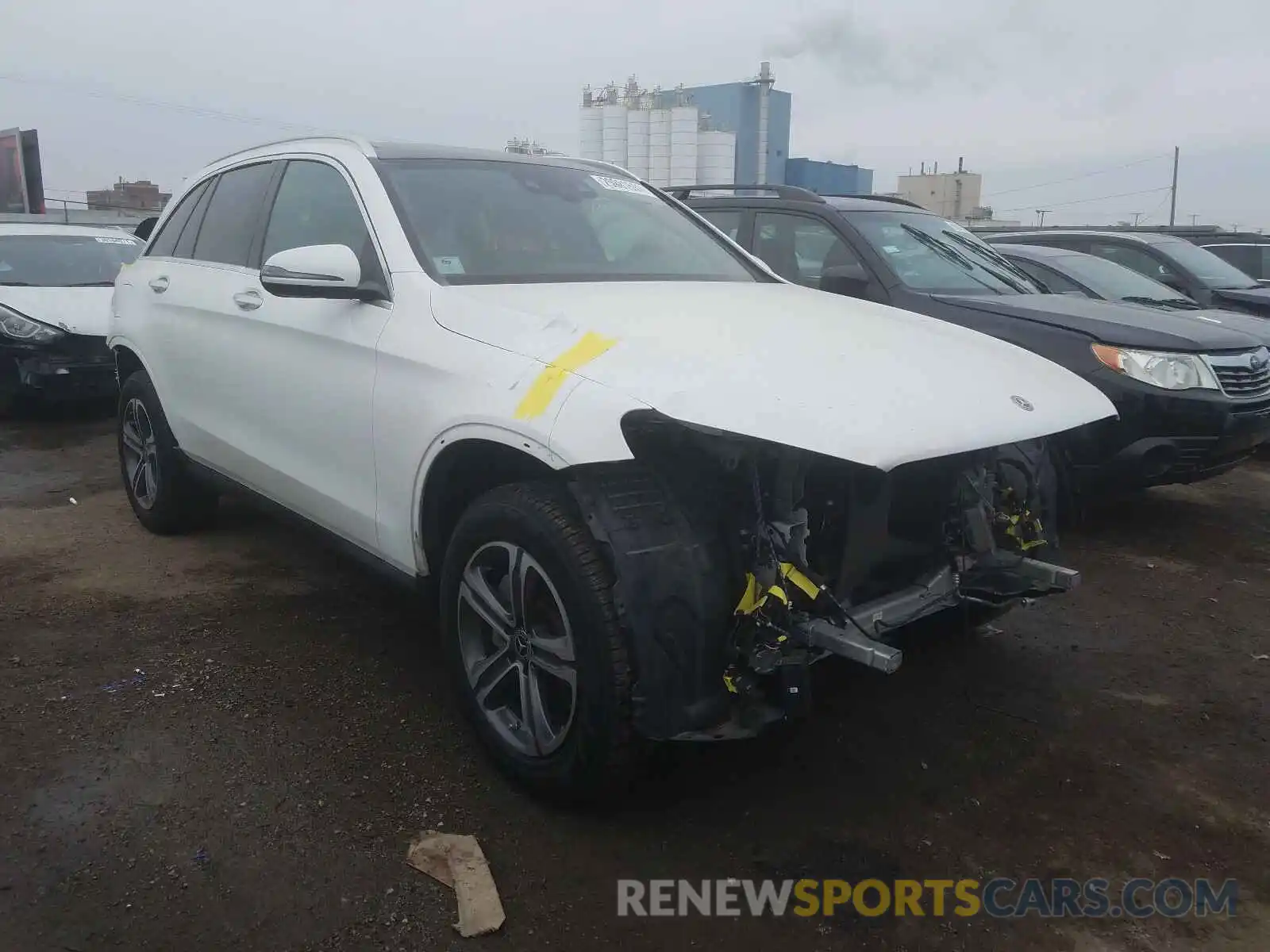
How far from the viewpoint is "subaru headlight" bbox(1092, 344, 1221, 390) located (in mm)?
5020

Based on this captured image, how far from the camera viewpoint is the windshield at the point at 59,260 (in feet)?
28.4

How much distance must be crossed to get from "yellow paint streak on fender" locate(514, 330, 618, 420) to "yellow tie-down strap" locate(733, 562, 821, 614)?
2.11 ft

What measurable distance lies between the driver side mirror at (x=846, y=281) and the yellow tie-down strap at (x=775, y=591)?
10.5 ft

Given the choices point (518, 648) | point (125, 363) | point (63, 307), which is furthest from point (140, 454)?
point (63, 307)

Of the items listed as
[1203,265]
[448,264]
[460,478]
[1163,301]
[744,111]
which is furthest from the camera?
[744,111]

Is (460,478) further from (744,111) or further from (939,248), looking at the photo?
(744,111)

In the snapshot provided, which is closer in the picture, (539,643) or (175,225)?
(539,643)

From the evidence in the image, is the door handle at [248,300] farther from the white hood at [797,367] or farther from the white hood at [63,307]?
the white hood at [63,307]

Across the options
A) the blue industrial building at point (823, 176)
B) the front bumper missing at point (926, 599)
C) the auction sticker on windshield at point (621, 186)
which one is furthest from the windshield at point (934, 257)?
the blue industrial building at point (823, 176)

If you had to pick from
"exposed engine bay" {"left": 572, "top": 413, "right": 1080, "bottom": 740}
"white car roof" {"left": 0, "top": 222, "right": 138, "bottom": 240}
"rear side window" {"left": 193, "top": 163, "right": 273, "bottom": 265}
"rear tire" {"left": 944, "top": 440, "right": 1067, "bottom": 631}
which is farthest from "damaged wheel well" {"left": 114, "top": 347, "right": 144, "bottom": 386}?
"white car roof" {"left": 0, "top": 222, "right": 138, "bottom": 240}

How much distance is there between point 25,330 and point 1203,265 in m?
9.93

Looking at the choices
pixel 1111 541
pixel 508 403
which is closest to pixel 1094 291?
pixel 1111 541

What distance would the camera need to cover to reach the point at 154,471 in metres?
4.97

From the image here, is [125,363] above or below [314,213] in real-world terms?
below
